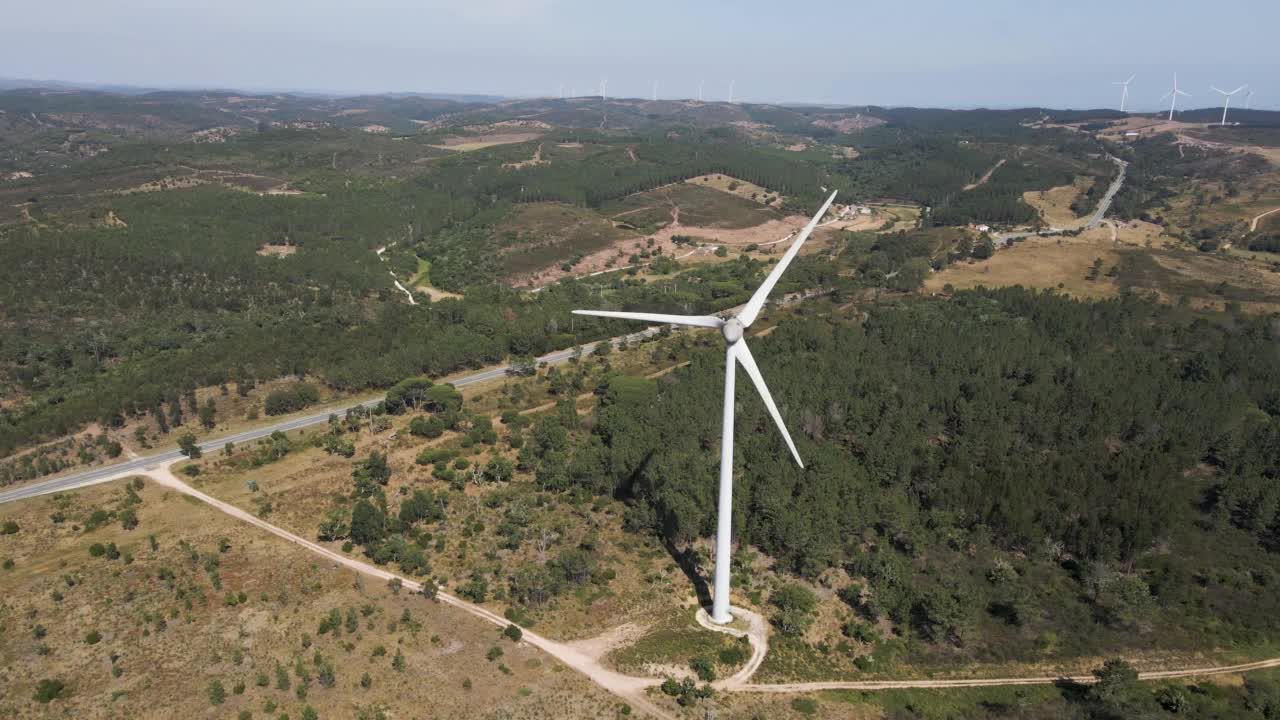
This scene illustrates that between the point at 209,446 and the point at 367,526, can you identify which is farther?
the point at 209,446

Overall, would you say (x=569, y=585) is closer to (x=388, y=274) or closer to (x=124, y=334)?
(x=124, y=334)

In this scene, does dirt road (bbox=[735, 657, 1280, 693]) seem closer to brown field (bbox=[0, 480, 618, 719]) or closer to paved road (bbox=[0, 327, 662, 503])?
brown field (bbox=[0, 480, 618, 719])

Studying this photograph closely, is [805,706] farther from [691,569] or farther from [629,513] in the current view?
[629,513]

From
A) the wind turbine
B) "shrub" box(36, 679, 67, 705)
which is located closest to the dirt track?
the wind turbine

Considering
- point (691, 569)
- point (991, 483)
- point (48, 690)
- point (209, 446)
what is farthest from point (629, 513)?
point (209, 446)

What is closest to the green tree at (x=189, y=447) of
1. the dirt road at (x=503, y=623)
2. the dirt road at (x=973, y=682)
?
the dirt road at (x=503, y=623)

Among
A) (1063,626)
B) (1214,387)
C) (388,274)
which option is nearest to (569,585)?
(1063,626)

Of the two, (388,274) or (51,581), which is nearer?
(51,581)
